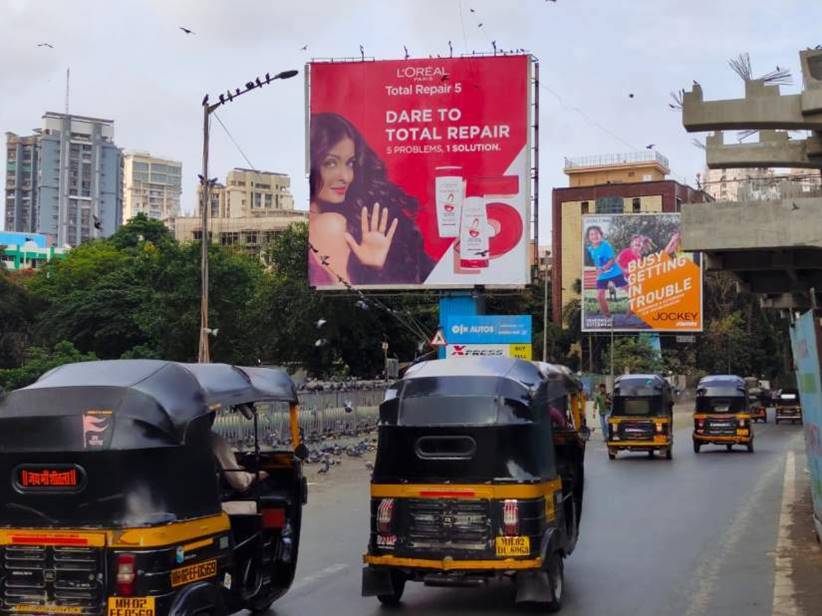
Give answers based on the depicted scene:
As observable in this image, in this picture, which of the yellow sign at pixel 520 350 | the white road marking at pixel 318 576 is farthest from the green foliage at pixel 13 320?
the white road marking at pixel 318 576

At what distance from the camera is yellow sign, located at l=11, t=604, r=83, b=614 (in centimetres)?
680

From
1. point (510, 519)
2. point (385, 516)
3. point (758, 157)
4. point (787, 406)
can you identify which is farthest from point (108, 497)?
point (787, 406)

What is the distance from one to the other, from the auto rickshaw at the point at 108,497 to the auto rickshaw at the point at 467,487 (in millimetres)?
2465

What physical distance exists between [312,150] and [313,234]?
114 inches

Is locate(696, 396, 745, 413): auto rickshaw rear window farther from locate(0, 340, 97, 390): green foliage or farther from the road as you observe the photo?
locate(0, 340, 97, 390): green foliage

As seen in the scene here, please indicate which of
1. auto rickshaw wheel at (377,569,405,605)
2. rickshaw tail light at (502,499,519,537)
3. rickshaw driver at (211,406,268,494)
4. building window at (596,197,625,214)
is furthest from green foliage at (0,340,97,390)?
building window at (596,197,625,214)

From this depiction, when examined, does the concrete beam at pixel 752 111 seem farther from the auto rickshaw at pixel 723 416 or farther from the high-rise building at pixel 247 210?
the high-rise building at pixel 247 210

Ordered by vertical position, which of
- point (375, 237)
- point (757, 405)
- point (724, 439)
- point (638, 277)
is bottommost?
point (757, 405)

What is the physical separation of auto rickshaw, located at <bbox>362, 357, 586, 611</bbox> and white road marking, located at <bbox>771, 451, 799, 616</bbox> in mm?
2122

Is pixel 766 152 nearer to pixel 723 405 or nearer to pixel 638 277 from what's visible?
pixel 723 405

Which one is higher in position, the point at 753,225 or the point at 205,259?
the point at 205,259

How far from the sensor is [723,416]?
3147 cm

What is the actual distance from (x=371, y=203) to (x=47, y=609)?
2885 cm

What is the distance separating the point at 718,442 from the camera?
3138 centimetres
